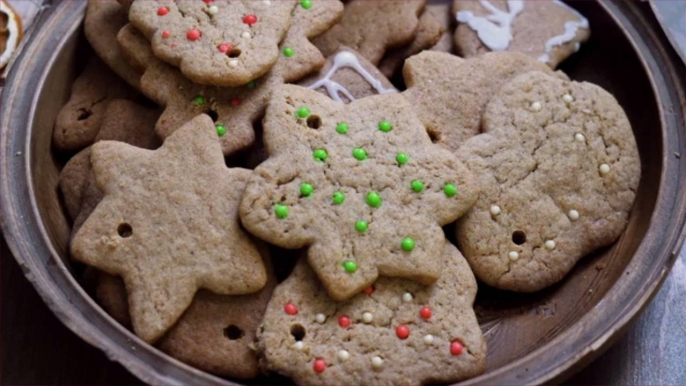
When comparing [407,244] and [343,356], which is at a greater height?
[407,244]

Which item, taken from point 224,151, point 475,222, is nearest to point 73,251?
point 224,151

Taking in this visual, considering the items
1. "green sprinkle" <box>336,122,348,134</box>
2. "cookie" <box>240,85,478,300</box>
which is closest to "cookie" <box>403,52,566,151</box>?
"cookie" <box>240,85,478,300</box>

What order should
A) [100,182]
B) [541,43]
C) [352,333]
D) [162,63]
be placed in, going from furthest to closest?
[541,43]
[162,63]
[100,182]
[352,333]

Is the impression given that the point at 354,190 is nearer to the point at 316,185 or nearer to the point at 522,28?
the point at 316,185

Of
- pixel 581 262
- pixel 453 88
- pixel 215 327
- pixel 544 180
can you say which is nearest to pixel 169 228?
pixel 215 327

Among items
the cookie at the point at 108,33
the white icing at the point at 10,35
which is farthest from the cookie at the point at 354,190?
the white icing at the point at 10,35

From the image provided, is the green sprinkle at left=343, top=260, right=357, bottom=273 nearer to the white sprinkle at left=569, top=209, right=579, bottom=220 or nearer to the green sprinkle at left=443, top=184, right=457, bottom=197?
the green sprinkle at left=443, top=184, right=457, bottom=197

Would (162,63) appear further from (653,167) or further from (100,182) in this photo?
(653,167)
